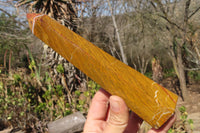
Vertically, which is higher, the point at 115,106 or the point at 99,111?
the point at 115,106

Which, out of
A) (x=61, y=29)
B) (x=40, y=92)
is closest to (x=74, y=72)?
(x=40, y=92)

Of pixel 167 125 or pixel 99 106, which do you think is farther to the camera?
pixel 99 106

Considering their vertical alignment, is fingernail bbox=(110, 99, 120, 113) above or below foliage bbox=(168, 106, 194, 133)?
above

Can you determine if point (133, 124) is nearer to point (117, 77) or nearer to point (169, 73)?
point (117, 77)

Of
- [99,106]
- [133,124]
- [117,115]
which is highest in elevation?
[117,115]

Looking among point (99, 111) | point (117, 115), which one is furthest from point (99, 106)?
point (117, 115)

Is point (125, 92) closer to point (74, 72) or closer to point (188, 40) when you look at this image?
point (74, 72)

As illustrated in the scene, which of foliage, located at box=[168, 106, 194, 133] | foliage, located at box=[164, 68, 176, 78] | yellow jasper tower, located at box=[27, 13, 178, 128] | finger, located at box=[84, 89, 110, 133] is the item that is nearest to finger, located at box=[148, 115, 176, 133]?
yellow jasper tower, located at box=[27, 13, 178, 128]

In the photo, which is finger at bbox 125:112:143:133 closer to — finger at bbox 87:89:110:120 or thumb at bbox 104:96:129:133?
finger at bbox 87:89:110:120

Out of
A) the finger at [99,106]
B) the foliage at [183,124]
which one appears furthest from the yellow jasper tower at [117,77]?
the foliage at [183,124]
